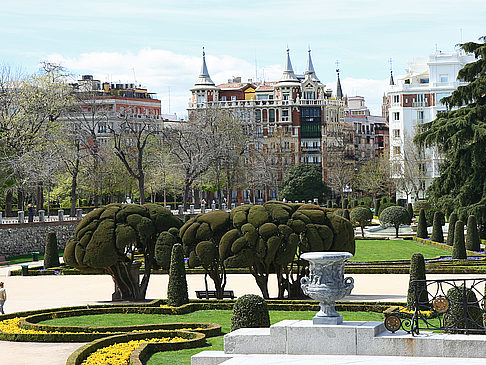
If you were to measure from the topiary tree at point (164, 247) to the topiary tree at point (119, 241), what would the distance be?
48 centimetres

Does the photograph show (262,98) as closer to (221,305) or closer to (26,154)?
(26,154)

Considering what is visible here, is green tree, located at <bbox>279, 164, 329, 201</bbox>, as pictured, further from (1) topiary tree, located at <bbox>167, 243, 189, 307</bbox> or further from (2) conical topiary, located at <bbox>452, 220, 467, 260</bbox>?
(1) topiary tree, located at <bbox>167, 243, 189, 307</bbox>

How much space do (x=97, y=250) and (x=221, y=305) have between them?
4.35m

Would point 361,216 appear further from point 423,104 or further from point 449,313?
point 449,313

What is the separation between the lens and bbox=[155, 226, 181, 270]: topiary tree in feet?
94.2

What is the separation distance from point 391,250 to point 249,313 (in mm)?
29540

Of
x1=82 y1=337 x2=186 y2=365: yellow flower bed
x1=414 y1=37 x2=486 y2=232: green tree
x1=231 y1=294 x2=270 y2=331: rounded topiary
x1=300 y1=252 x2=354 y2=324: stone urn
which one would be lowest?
x1=82 y1=337 x2=186 y2=365: yellow flower bed

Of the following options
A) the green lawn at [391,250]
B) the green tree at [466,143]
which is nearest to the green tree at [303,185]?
the green lawn at [391,250]

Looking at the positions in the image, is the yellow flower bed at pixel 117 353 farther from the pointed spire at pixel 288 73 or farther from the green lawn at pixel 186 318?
the pointed spire at pixel 288 73

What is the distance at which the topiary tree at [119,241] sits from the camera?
28094 millimetres

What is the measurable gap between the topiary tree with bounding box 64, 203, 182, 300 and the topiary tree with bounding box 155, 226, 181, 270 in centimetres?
48

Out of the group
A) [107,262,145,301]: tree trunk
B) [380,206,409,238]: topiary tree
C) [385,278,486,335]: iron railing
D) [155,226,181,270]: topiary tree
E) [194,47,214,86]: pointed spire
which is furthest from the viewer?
[194,47,214,86]: pointed spire

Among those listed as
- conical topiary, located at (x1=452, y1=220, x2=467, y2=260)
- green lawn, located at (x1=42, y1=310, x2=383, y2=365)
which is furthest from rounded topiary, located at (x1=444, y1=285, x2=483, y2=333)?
conical topiary, located at (x1=452, y1=220, x2=467, y2=260)

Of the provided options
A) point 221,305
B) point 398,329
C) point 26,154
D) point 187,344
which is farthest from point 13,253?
point 398,329
